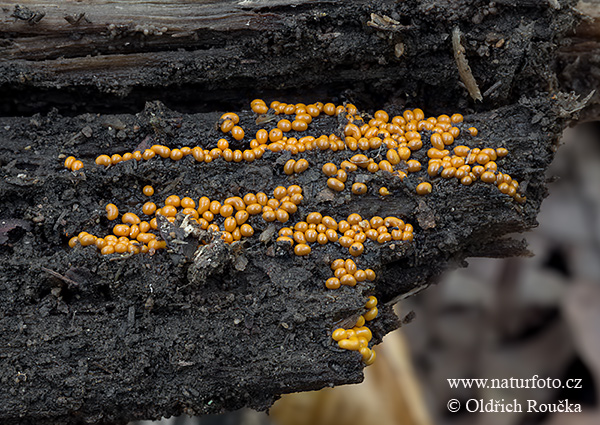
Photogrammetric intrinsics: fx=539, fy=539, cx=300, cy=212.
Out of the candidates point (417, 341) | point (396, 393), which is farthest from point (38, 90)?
point (417, 341)

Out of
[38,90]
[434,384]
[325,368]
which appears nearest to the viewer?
[325,368]

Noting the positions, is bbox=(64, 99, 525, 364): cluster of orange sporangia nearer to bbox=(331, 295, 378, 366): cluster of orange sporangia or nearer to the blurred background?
bbox=(331, 295, 378, 366): cluster of orange sporangia

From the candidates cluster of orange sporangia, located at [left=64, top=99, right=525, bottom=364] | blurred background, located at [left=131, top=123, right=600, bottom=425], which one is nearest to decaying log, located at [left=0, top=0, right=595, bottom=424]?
cluster of orange sporangia, located at [left=64, top=99, right=525, bottom=364]

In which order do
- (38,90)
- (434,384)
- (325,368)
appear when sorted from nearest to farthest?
(325,368), (38,90), (434,384)

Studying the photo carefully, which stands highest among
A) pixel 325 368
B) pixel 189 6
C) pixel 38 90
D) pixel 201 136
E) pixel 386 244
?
pixel 189 6

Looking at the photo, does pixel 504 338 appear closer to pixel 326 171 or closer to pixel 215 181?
pixel 326 171

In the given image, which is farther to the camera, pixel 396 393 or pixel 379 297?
pixel 396 393

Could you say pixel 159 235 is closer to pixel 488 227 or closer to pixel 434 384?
pixel 488 227

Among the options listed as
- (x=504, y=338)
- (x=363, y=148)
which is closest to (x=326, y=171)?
(x=363, y=148)
